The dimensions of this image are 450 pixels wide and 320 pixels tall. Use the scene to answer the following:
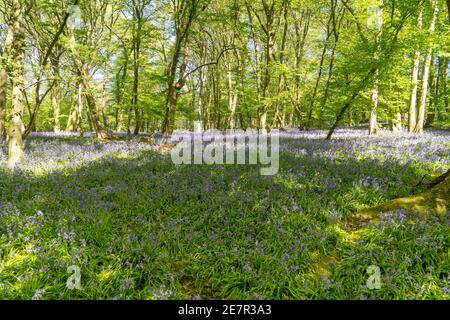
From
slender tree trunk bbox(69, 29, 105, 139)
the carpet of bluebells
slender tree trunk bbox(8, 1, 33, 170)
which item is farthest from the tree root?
slender tree trunk bbox(69, 29, 105, 139)

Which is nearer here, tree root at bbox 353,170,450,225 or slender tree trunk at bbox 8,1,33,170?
tree root at bbox 353,170,450,225

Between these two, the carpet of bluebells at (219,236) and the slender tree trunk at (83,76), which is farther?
the slender tree trunk at (83,76)

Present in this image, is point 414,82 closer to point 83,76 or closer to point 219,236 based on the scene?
point 219,236

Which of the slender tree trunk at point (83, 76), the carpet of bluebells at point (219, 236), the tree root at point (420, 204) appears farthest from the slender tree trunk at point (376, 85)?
the slender tree trunk at point (83, 76)

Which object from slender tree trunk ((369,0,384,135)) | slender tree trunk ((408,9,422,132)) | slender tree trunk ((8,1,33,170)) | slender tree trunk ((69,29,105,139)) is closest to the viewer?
slender tree trunk ((8,1,33,170))

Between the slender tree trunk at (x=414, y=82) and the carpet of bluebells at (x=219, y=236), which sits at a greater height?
the slender tree trunk at (x=414, y=82)

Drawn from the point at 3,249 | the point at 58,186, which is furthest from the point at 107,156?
the point at 3,249

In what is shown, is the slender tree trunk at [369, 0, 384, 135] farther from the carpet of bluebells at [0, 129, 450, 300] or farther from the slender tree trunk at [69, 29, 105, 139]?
the slender tree trunk at [69, 29, 105, 139]

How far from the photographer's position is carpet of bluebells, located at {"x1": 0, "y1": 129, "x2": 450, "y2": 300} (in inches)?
152

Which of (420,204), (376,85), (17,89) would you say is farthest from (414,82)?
(17,89)

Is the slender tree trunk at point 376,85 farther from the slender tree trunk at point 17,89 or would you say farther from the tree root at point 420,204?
the slender tree trunk at point 17,89

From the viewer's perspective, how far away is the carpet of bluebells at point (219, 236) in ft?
12.6
